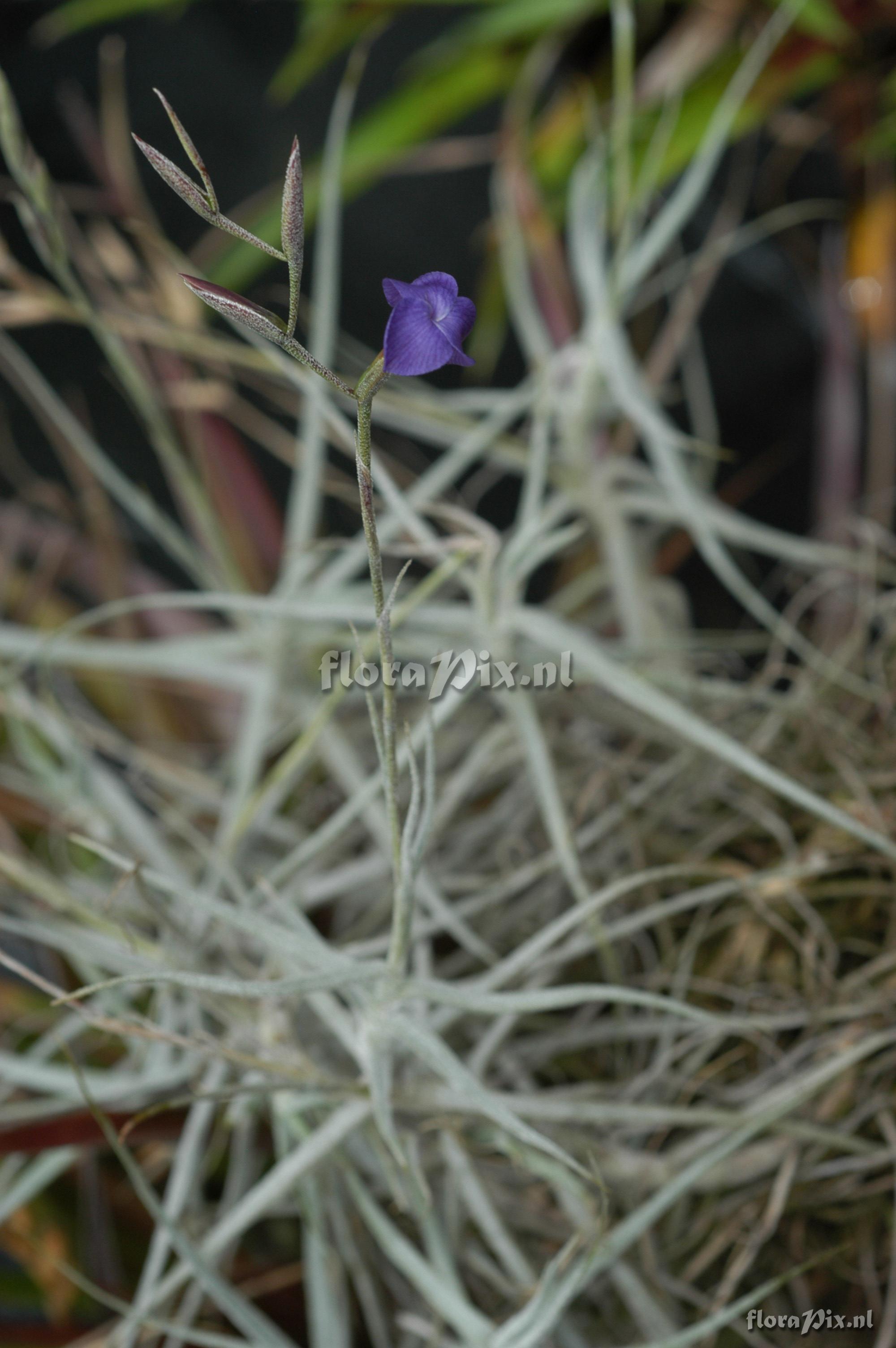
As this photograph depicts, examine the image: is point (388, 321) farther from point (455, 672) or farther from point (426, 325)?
point (455, 672)

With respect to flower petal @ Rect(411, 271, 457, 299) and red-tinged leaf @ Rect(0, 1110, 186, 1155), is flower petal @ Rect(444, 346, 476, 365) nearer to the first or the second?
flower petal @ Rect(411, 271, 457, 299)

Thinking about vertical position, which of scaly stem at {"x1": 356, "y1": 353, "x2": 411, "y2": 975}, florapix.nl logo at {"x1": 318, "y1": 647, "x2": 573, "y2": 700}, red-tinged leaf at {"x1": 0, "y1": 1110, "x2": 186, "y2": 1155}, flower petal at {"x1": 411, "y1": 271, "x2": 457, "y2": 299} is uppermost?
flower petal at {"x1": 411, "y1": 271, "x2": 457, "y2": 299}

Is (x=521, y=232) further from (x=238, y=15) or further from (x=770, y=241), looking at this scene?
(x=238, y=15)

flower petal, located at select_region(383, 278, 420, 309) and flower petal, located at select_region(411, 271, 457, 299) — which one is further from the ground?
flower petal, located at select_region(411, 271, 457, 299)

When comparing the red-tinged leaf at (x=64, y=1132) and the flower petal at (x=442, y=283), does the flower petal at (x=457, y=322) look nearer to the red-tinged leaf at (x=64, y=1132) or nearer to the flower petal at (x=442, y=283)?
the flower petal at (x=442, y=283)

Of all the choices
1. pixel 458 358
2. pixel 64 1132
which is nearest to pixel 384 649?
pixel 458 358

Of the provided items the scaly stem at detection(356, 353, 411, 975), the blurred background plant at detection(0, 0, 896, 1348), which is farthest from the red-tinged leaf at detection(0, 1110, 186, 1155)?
the scaly stem at detection(356, 353, 411, 975)

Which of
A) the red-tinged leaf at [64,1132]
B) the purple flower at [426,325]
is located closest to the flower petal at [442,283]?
the purple flower at [426,325]
